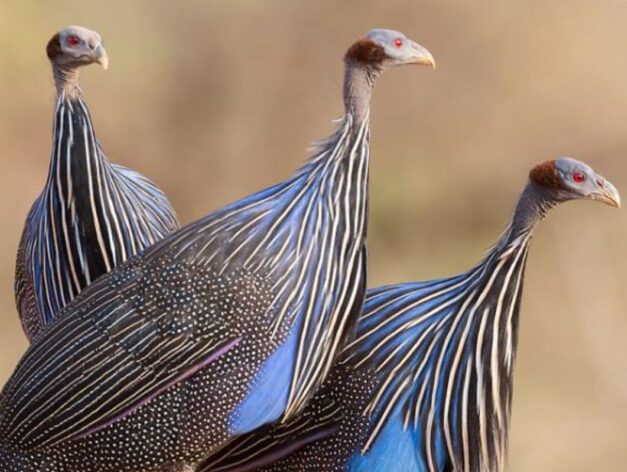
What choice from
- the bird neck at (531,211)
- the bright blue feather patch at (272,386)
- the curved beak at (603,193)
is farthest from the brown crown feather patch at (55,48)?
the curved beak at (603,193)

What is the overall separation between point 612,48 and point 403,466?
10.3ft

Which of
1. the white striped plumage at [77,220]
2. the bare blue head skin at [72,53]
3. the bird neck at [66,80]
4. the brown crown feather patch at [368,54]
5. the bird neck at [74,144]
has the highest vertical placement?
the brown crown feather patch at [368,54]

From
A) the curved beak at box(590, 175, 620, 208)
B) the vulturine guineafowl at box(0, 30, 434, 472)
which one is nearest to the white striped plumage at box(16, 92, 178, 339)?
the vulturine guineafowl at box(0, 30, 434, 472)

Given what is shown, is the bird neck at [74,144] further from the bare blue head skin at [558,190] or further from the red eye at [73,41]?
the bare blue head skin at [558,190]

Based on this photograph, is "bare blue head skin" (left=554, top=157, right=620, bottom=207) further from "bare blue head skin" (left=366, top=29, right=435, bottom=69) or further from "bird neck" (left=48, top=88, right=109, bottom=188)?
"bird neck" (left=48, top=88, right=109, bottom=188)

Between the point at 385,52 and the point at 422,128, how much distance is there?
2.93 m

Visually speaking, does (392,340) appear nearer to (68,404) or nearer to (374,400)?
(374,400)

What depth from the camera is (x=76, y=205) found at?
8.02 feet

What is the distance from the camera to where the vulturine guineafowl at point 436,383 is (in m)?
2.35

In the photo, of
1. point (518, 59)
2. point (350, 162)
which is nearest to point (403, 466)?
point (350, 162)

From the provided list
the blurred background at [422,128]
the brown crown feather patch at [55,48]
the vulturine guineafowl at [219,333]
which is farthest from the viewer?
the blurred background at [422,128]

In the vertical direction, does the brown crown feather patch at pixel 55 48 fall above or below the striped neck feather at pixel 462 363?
above

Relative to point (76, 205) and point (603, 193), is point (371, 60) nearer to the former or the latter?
point (603, 193)

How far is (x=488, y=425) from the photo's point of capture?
2.38 meters
